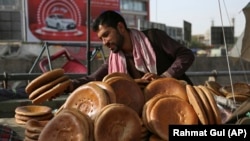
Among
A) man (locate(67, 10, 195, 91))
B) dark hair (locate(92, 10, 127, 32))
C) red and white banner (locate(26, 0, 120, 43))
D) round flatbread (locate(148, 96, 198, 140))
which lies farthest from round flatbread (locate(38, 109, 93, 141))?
red and white banner (locate(26, 0, 120, 43))

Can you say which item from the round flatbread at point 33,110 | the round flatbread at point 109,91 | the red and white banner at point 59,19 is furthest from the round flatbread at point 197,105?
the red and white banner at point 59,19

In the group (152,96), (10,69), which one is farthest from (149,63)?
(10,69)

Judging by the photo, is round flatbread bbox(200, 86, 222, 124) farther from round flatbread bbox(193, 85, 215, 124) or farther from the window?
the window

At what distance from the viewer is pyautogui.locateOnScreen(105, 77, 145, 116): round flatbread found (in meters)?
1.79

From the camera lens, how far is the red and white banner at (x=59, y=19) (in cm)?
1494

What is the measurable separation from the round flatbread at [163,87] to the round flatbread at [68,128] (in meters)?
0.51

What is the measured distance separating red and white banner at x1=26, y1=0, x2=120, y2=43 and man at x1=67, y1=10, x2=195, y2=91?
12.3m

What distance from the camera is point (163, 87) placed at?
191cm

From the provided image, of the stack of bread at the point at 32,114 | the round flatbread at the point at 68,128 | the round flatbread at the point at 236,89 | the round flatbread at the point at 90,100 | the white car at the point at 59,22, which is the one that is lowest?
the stack of bread at the point at 32,114

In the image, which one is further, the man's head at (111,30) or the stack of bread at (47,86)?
the man's head at (111,30)

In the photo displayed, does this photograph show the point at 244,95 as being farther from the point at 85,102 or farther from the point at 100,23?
the point at 85,102

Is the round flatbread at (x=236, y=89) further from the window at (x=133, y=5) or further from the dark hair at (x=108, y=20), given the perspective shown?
the window at (x=133, y=5)

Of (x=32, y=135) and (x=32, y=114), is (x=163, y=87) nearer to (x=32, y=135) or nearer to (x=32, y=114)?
(x=32, y=135)

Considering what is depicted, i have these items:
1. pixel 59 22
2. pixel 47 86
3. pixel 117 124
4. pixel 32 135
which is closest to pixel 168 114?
pixel 117 124
